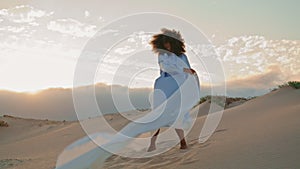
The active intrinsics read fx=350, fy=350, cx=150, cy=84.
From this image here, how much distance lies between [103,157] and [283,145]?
2475 millimetres

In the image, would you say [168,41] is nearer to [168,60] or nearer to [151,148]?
[168,60]

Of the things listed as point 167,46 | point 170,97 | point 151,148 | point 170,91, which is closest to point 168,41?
point 167,46

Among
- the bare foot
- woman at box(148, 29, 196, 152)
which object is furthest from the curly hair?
the bare foot

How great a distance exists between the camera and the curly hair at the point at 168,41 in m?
6.34

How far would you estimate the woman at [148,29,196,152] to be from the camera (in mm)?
6164

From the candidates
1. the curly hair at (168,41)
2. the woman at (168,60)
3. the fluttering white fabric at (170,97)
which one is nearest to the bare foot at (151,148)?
the woman at (168,60)

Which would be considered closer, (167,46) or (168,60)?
(168,60)

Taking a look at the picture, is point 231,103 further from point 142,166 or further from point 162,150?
point 142,166

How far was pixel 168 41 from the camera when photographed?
6367mm

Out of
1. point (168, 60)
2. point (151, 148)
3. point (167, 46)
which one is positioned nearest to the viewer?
point (151, 148)

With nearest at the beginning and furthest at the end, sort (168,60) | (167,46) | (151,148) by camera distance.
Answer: (151,148) < (168,60) < (167,46)

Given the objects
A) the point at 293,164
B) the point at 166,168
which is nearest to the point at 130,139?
the point at 166,168

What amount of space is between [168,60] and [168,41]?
395 mm

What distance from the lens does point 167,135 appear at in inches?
280
